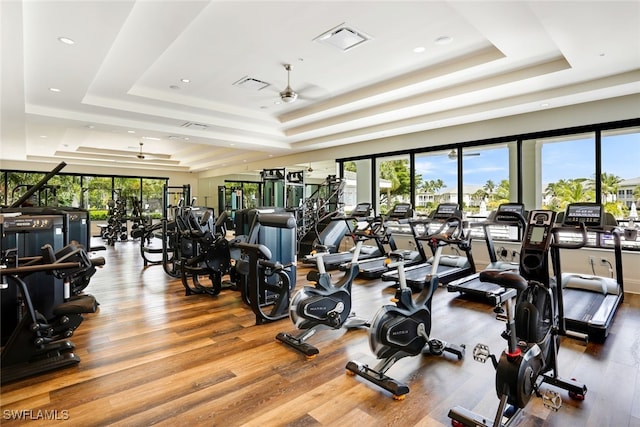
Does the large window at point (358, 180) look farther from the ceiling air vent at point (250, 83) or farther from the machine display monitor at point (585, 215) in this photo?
the machine display monitor at point (585, 215)

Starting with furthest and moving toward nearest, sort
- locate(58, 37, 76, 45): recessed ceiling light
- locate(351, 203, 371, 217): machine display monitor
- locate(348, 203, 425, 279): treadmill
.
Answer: locate(351, 203, 371, 217): machine display monitor, locate(348, 203, 425, 279): treadmill, locate(58, 37, 76, 45): recessed ceiling light

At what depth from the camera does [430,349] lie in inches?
122

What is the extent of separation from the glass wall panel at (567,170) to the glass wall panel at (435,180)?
164 centimetres

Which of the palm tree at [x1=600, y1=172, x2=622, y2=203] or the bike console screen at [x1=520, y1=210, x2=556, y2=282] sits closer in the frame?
the bike console screen at [x1=520, y1=210, x2=556, y2=282]

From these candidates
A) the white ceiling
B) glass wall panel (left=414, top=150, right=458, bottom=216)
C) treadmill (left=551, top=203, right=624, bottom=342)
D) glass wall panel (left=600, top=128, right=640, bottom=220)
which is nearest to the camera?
the white ceiling

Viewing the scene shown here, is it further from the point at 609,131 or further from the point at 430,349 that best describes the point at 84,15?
the point at 609,131

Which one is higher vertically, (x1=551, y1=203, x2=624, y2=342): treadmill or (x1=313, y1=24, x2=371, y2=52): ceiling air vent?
(x1=313, y1=24, x2=371, y2=52): ceiling air vent

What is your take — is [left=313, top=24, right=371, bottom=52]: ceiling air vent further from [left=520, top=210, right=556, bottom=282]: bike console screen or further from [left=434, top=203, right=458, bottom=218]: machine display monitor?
[left=434, top=203, right=458, bottom=218]: machine display monitor

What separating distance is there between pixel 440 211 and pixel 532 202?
1960 mm

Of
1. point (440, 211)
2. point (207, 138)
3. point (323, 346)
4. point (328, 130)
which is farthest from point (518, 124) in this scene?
point (207, 138)

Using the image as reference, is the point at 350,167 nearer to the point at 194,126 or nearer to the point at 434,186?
the point at 434,186

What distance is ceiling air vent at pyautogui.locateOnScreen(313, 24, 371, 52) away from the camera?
3.88 metres

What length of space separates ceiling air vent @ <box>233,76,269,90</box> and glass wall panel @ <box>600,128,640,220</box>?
5.54 meters

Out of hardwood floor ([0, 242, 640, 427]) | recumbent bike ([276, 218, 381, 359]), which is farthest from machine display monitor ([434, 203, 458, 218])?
recumbent bike ([276, 218, 381, 359])
